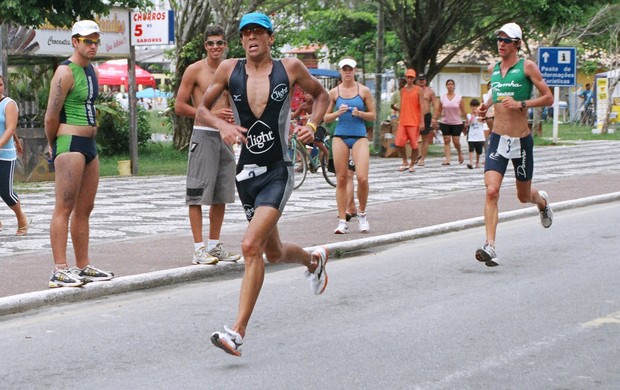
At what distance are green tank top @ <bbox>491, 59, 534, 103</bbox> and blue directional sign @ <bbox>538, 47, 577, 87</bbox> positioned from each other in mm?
18371

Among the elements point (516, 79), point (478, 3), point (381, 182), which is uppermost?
point (478, 3)

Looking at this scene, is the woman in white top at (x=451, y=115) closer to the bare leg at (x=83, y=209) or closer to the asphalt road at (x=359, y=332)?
the asphalt road at (x=359, y=332)

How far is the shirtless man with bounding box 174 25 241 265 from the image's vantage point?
388 inches

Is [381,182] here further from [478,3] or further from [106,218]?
[478,3]

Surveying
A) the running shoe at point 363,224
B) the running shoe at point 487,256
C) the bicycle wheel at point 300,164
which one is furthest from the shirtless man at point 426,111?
the running shoe at point 487,256

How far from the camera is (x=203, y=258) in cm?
989

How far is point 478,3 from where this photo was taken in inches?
1125

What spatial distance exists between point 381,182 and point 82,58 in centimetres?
1103

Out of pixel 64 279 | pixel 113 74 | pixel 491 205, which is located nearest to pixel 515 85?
pixel 491 205

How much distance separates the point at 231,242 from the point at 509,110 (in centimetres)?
303

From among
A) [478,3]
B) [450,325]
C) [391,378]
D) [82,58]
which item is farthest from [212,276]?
[478,3]

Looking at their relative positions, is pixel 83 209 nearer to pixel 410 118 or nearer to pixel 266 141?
pixel 266 141

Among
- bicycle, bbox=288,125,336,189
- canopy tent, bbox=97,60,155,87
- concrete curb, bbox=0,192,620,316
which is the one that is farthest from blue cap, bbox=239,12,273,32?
canopy tent, bbox=97,60,155,87

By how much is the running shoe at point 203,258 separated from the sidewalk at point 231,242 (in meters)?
0.09
